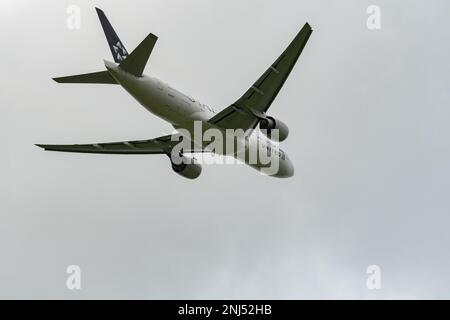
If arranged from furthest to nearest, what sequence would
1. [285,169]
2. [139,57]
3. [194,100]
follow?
[285,169] → [194,100] → [139,57]

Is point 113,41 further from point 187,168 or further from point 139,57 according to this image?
point 187,168

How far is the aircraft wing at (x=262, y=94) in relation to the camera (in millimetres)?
27422

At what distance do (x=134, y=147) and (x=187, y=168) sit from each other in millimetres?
2719

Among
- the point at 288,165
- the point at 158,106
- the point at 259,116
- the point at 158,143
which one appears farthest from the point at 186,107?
the point at 288,165

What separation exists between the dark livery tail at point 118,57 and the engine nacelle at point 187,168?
6.15m

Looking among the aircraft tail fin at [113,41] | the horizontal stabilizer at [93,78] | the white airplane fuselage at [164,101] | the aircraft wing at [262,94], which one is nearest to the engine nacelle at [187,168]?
the white airplane fuselage at [164,101]

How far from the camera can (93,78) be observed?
103 feet

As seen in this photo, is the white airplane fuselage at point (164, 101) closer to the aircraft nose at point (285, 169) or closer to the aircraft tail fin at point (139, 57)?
the aircraft tail fin at point (139, 57)

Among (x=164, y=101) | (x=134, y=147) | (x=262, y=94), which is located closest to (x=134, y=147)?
(x=134, y=147)

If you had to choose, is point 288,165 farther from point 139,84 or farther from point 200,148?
point 139,84

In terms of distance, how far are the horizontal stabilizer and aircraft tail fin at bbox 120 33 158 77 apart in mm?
1608

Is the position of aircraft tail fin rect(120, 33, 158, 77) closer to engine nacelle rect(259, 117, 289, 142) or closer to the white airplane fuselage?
the white airplane fuselage

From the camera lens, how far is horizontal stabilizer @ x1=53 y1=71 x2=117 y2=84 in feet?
101

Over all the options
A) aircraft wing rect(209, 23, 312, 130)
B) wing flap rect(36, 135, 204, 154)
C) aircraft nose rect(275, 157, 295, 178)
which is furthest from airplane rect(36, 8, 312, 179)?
aircraft nose rect(275, 157, 295, 178)
